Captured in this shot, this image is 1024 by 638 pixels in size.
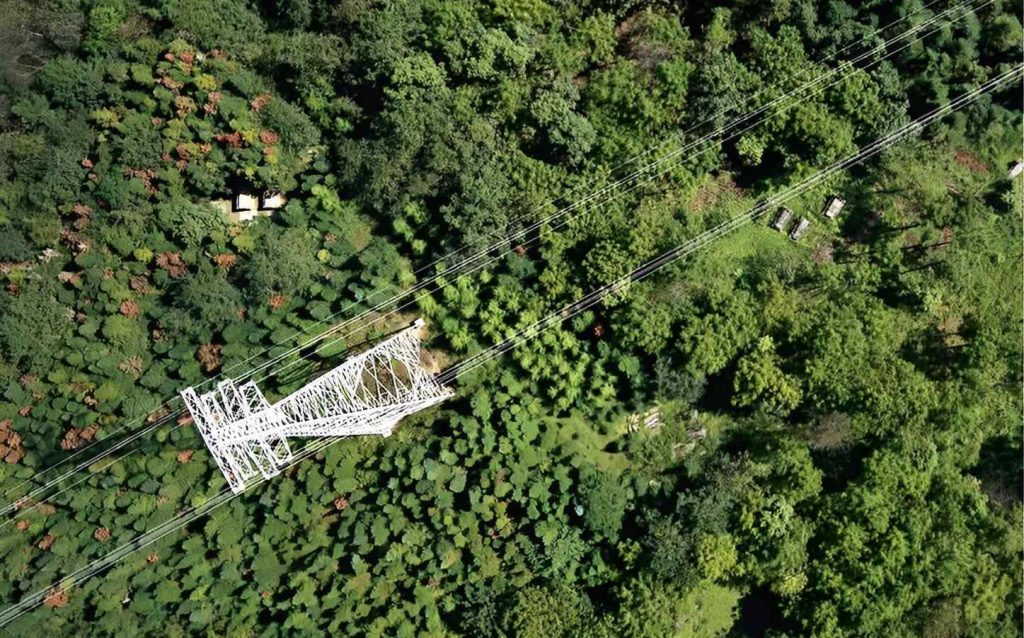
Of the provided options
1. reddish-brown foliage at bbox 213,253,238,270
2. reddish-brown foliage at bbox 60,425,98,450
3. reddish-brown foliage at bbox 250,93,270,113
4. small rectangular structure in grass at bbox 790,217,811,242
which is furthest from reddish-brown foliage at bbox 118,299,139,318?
small rectangular structure in grass at bbox 790,217,811,242

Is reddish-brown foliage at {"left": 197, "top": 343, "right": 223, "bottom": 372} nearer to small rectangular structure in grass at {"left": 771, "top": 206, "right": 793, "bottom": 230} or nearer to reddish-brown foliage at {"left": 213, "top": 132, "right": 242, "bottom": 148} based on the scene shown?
reddish-brown foliage at {"left": 213, "top": 132, "right": 242, "bottom": 148}

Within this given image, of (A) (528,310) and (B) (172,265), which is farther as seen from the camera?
(B) (172,265)

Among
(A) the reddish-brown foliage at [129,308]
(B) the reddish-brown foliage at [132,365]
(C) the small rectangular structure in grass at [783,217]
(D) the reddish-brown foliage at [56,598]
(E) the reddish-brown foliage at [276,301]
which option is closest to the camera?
(D) the reddish-brown foliage at [56,598]

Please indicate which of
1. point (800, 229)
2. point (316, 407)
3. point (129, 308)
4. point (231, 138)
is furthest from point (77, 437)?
point (800, 229)

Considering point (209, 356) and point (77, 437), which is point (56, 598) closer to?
point (77, 437)

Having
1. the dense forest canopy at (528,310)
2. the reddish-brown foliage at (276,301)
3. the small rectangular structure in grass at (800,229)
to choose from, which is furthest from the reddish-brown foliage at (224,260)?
the small rectangular structure in grass at (800,229)

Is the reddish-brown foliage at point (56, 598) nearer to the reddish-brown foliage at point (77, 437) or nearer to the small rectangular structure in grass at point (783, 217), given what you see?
the reddish-brown foliage at point (77, 437)

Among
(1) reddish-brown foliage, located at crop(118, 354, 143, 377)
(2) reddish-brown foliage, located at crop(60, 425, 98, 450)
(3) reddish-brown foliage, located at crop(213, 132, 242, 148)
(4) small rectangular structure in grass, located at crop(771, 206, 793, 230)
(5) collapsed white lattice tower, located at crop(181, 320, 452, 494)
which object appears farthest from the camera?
(4) small rectangular structure in grass, located at crop(771, 206, 793, 230)
